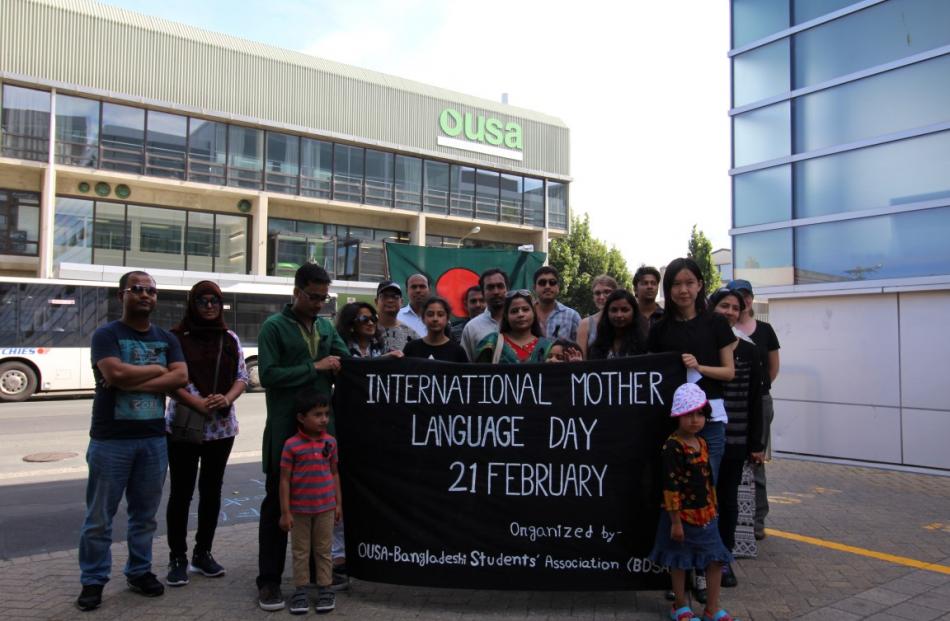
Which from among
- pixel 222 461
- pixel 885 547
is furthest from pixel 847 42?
pixel 222 461

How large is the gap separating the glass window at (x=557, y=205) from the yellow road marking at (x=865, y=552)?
111 ft

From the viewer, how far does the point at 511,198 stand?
3794 cm

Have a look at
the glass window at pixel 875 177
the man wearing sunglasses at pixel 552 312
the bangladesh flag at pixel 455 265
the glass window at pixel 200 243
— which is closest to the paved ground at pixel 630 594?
the man wearing sunglasses at pixel 552 312

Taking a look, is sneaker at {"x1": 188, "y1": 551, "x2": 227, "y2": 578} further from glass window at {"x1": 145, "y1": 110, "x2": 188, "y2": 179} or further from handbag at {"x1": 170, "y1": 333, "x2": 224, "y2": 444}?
glass window at {"x1": 145, "y1": 110, "x2": 188, "y2": 179}

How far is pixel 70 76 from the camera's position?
2692 cm

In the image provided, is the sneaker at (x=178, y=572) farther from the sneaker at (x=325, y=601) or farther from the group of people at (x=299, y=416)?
the sneaker at (x=325, y=601)

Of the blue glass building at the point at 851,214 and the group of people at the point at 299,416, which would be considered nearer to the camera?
the group of people at the point at 299,416

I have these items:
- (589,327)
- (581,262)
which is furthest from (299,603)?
(581,262)

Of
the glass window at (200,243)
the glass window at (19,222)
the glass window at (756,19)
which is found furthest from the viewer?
the glass window at (200,243)

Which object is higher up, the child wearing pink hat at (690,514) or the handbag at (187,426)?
the handbag at (187,426)

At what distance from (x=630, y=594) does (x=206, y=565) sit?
2.75 meters

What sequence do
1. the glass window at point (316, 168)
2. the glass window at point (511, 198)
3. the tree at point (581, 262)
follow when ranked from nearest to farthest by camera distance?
the glass window at point (316, 168) → the glass window at point (511, 198) → the tree at point (581, 262)

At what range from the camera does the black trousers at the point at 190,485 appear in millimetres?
4750

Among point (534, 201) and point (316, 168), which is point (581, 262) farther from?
point (316, 168)
